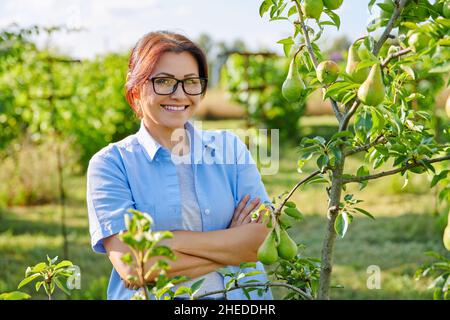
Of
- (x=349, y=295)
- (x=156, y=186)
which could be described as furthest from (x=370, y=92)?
(x=349, y=295)

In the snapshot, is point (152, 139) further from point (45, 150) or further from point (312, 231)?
point (45, 150)

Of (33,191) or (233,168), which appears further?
(33,191)

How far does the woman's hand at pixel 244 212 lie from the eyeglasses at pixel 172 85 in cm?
35

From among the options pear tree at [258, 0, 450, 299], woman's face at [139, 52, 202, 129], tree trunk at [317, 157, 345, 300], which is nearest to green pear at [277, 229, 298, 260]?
pear tree at [258, 0, 450, 299]

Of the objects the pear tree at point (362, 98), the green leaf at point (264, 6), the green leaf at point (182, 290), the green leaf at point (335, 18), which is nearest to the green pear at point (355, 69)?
the pear tree at point (362, 98)

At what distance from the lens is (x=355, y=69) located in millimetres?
1291

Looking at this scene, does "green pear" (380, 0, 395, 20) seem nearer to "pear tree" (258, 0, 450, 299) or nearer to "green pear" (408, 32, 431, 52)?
"pear tree" (258, 0, 450, 299)

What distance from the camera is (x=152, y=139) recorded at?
1.98m

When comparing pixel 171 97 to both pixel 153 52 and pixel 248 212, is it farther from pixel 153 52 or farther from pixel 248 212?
pixel 248 212

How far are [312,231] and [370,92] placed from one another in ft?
14.7

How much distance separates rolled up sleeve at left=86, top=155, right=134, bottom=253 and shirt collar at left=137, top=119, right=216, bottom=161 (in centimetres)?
11

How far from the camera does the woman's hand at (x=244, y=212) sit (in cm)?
192
